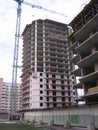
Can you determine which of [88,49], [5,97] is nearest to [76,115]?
[88,49]

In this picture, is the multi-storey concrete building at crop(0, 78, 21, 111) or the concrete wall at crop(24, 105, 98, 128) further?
the multi-storey concrete building at crop(0, 78, 21, 111)

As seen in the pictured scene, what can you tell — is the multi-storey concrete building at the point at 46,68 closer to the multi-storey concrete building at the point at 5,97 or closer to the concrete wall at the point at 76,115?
the concrete wall at the point at 76,115

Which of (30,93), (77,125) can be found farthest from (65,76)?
(77,125)

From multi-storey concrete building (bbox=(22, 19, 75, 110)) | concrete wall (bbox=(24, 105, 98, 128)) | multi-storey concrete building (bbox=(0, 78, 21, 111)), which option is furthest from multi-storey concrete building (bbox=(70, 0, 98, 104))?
multi-storey concrete building (bbox=(0, 78, 21, 111))

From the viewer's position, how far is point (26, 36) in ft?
361

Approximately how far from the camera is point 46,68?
9431 cm

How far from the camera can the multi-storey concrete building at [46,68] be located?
294 ft

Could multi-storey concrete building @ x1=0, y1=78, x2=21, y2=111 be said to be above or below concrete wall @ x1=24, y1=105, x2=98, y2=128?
above

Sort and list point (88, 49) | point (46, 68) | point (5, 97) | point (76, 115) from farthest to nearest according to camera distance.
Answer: point (5, 97) < point (46, 68) < point (88, 49) < point (76, 115)

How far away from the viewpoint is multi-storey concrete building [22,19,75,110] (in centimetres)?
8962

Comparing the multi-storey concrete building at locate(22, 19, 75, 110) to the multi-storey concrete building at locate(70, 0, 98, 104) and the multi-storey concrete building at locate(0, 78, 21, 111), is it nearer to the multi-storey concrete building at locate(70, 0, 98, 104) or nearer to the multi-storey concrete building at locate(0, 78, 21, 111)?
the multi-storey concrete building at locate(70, 0, 98, 104)

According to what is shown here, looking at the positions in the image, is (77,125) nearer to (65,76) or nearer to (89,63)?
(89,63)

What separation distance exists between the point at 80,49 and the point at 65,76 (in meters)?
47.8

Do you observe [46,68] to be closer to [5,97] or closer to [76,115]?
[76,115]
